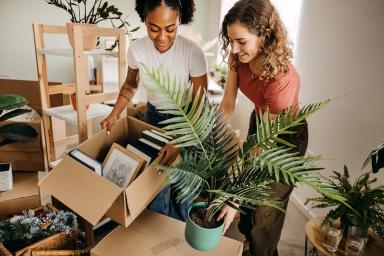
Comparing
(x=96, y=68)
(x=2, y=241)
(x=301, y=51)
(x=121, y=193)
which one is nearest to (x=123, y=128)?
(x=121, y=193)

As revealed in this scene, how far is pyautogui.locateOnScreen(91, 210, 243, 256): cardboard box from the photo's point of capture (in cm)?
106

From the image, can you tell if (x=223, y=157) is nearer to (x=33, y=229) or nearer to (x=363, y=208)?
(x=363, y=208)

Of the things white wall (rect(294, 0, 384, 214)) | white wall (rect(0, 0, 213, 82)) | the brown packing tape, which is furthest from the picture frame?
white wall (rect(0, 0, 213, 82))

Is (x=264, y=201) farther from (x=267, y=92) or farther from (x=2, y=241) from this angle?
(x=2, y=241)

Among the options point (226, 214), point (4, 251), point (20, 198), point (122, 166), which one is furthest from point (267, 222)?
point (20, 198)

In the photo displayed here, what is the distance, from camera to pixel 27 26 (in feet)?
11.4

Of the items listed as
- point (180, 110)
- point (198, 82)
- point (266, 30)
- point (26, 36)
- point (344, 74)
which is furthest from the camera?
point (26, 36)

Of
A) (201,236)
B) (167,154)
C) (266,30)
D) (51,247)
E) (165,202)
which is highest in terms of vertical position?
(266,30)

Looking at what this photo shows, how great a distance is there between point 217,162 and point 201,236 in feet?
0.81

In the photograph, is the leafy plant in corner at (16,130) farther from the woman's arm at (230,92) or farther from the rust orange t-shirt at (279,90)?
the rust orange t-shirt at (279,90)

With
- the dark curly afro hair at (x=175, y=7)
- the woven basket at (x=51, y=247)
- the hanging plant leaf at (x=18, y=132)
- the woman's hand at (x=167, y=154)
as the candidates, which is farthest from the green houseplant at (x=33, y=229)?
the dark curly afro hair at (x=175, y=7)

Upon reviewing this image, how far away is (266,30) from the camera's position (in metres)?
1.17

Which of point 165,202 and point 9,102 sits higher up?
point 9,102

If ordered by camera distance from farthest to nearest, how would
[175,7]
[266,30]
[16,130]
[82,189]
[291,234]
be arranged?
[291,234] → [16,130] → [175,7] → [266,30] → [82,189]
